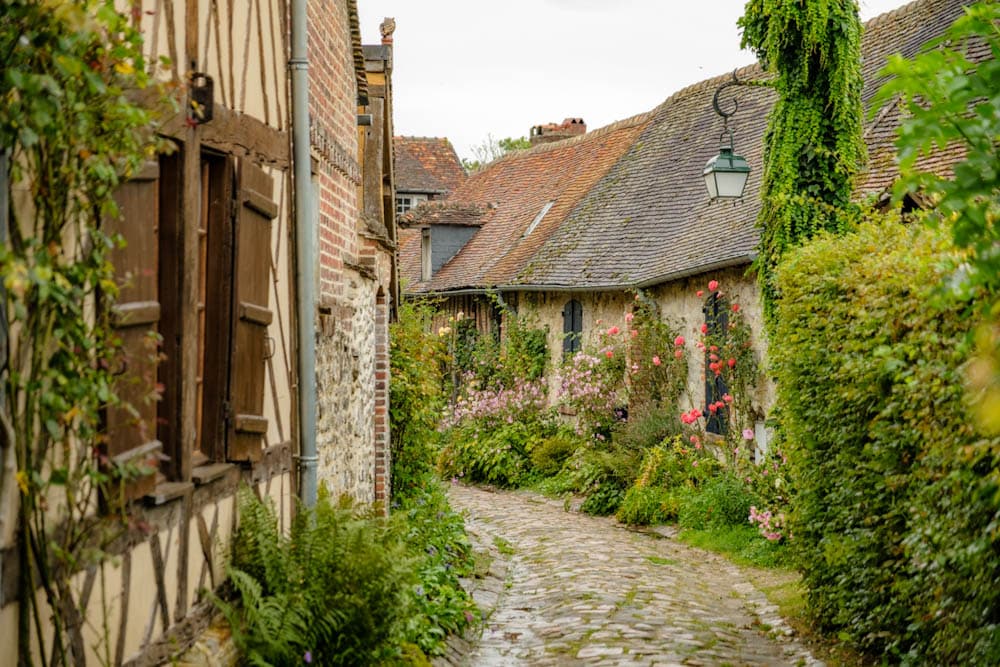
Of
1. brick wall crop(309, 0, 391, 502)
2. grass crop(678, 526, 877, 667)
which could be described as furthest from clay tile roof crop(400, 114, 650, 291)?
brick wall crop(309, 0, 391, 502)

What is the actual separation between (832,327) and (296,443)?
3445 millimetres

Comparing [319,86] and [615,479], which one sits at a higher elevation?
[319,86]

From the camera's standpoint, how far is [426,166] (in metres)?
36.3

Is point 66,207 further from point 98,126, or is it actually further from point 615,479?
point 615,479

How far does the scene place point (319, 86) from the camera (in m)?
8.13

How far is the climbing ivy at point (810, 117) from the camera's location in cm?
1145

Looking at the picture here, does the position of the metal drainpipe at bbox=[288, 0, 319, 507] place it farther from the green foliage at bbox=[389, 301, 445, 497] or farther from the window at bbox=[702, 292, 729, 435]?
the window at bbox=[702, 292, 729, 435]

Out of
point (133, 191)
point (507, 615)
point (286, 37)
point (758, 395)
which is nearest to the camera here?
point (133, 191)

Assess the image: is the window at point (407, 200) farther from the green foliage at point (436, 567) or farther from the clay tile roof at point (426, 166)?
the green foliage at point (436, 567)

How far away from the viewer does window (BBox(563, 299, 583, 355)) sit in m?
21.4

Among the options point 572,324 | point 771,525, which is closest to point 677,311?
point 572,324

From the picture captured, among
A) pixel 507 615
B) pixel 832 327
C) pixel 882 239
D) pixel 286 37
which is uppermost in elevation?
pixel 286 37

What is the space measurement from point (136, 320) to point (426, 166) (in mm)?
32531

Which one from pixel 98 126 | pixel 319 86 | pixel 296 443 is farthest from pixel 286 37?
pixel 98 126
